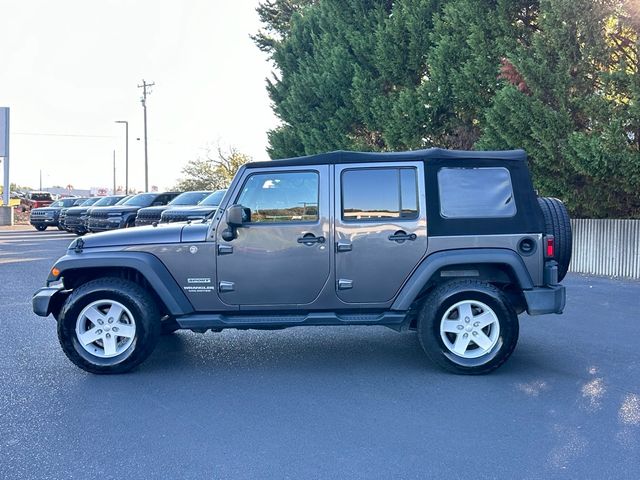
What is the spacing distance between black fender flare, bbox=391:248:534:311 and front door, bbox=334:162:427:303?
96 mm

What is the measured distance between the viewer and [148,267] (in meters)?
5.60

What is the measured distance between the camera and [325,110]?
1955cm

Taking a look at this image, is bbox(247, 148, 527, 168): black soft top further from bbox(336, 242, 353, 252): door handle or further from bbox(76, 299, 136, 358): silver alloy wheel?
bbox(76, 299, 136, 358): silver alloy wheel

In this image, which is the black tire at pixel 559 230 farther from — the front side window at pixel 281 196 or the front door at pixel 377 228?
the front side window at pixel 281 196

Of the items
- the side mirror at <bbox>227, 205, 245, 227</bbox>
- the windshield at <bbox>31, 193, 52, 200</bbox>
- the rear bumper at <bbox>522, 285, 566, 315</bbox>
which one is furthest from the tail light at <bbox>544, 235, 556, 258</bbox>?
the windshield at <bbox>31, 193, 52, 200</bbox>

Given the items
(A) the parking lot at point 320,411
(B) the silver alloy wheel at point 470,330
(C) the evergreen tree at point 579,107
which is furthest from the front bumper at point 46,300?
(C) the evergreen tree at point 579,107

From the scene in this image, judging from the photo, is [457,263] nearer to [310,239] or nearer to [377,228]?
[377,228]

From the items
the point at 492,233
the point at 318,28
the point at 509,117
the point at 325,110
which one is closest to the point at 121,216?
the point at 325,110

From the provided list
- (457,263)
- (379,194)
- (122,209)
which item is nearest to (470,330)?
(457,263)

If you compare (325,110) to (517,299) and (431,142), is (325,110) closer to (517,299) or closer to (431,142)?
(431,142)

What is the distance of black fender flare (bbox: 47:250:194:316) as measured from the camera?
18.4 feet

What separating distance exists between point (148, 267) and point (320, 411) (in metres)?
2.13

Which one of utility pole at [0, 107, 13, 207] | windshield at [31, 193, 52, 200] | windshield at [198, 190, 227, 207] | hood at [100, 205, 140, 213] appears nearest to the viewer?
windshield at [198, 190, 227, 207]

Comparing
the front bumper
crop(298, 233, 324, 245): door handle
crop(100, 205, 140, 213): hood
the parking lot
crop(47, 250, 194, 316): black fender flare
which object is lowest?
the parking lot
